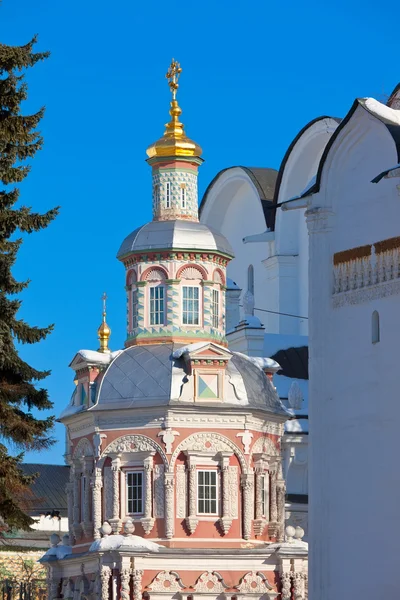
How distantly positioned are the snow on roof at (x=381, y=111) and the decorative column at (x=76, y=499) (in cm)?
1331

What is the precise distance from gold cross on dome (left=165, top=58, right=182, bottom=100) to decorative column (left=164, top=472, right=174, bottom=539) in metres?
9.47

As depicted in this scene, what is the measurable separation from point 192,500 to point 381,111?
1154 cm

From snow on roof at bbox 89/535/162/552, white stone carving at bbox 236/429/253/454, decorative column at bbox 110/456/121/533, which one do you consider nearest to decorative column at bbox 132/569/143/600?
snow on roof at bbox 89/535/162/552

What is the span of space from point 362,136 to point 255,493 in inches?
431

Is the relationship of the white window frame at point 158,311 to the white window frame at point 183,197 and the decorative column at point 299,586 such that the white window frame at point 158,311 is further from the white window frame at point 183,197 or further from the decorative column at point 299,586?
the decorative column at point 299,586

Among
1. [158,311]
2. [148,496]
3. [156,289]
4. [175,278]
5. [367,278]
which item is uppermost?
[175,278]

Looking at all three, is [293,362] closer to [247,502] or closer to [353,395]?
[247,502]

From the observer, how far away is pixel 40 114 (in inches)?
1066

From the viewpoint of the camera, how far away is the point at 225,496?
42.2m

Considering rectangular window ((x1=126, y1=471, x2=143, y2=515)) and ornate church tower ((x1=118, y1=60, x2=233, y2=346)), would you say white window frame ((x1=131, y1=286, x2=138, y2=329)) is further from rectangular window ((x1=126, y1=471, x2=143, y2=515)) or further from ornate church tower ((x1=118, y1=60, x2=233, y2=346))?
rectangular window ((x1=126, y1=471, x2=143, y2=515))

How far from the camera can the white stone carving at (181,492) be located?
41.8 meters

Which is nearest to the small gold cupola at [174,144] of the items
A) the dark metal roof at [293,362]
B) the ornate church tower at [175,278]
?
the ornate church tower at [175,278]

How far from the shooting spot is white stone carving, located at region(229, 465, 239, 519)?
42.2 m

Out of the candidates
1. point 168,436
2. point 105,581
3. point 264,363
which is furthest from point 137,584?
point 264,363
